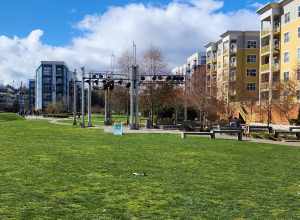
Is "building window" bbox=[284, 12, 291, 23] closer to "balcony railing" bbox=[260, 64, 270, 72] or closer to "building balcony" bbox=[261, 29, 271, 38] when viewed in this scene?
"building balcony" bbox=[261, 29, 271, 38]

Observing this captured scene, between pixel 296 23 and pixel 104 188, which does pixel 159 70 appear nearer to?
pixel 296 23

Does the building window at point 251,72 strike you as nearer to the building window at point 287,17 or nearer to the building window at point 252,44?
the building window at point 252,44

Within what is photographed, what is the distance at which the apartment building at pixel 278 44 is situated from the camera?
5878 centimetres

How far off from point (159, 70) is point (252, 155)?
3777 cm

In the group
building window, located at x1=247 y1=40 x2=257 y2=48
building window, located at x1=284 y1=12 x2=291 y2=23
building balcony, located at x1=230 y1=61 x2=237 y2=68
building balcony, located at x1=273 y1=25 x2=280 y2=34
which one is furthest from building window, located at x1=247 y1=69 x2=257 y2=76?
building window, located at x1=284 y1=12 x2=291 y2=23

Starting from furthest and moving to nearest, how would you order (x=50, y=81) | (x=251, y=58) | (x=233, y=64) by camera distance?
(x=50, y=81)
(x=233, y=64)
(x=251, y=58)

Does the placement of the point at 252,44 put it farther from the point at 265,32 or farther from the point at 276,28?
the point at 276,28

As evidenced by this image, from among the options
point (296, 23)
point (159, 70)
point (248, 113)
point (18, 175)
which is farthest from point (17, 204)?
point (248, 113)

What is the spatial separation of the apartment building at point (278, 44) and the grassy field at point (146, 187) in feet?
138

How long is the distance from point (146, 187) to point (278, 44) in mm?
60171

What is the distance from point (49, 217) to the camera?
7.34m

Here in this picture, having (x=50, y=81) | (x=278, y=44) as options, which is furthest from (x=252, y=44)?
(x=50, y=81)

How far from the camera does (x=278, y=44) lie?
6625cm

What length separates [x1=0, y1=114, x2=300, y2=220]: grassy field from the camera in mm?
7844
